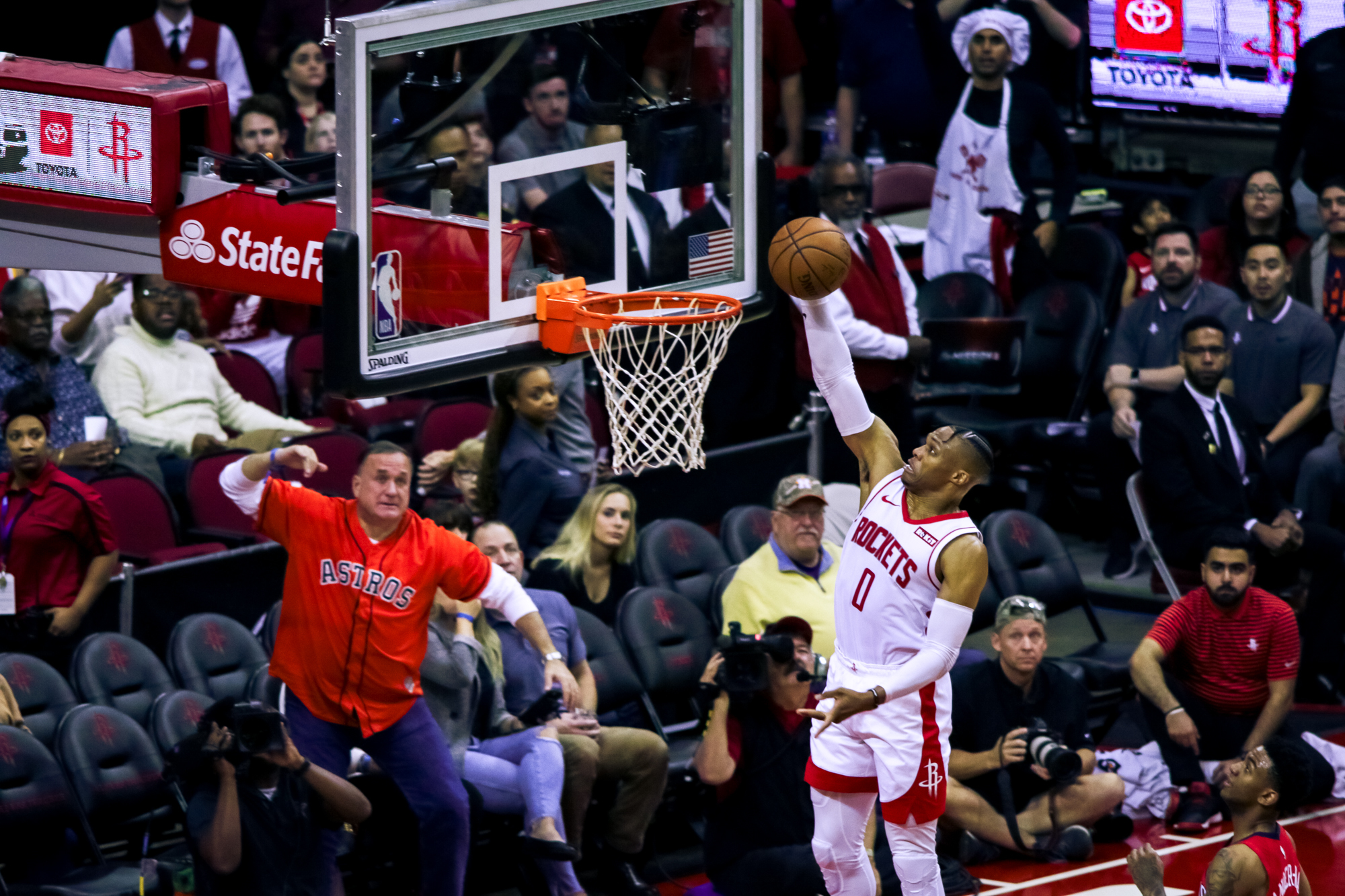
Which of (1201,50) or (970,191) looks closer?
(970,191)

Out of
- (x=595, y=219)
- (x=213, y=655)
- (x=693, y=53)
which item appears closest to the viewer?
(x=595, y=219)

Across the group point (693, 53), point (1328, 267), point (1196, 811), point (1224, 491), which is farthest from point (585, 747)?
point (1328, 267)

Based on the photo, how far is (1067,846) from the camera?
7.89 metres

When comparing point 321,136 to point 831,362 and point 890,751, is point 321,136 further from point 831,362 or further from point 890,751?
point 890,751

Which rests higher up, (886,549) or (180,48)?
(180,48)

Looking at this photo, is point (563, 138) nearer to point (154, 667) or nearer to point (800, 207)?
point (154, 667)

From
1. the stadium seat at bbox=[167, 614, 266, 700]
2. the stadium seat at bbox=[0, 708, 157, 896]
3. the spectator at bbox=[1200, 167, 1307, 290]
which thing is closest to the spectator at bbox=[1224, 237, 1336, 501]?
the spectator at bbox=[1200, 167, 1307, 290]

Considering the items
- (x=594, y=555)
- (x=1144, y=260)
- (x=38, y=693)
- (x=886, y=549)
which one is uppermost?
(x=1144, y=260)

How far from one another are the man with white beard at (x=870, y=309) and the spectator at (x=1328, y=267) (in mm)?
2637

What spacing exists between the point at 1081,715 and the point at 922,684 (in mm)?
2687

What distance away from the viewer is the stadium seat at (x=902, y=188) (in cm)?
1256

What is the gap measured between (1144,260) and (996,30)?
1765 millimetres

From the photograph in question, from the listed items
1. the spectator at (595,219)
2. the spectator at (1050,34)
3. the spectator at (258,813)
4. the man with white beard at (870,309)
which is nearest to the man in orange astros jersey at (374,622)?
the spectator at (258,813)

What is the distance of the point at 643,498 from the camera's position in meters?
9.05
